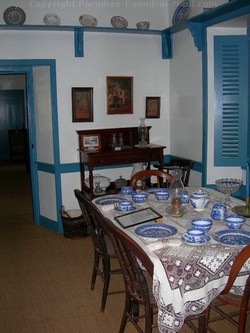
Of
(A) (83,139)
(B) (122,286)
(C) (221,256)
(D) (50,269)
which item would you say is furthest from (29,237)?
(C) (221,256)

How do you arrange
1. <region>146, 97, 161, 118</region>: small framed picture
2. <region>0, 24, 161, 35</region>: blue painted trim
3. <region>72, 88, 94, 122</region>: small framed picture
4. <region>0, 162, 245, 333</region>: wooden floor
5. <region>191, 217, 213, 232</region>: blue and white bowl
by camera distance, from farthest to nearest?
<region>146, 97, 161, 118</region>: small framed picture, <region>72, 88, 94, 122</region>: small framed picture, <region>0, 24, 161, 35</region>: blue painted trim, <region>0, 162, 245, 333</region>: wooden floor, <region>191, 217, 213, 232</region>: blue and white bowl

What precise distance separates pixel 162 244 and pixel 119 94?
10.1ft

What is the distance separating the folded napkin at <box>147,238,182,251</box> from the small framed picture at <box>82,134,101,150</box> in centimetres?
270

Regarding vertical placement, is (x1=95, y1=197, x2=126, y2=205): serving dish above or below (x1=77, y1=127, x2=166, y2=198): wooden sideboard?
below

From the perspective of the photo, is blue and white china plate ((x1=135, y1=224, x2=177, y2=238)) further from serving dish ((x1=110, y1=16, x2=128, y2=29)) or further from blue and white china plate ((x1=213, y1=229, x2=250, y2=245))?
serving dish ((x1=110, y1=16, x2=128, y2=29))

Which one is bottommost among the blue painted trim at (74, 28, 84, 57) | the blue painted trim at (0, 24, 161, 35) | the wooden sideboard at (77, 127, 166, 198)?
the wooden sideboard at (77, 127, 166, 198)

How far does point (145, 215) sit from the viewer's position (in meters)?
2.65

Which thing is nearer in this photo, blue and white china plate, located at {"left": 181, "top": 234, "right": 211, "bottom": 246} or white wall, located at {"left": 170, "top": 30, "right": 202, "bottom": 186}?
blue and white china plate, located at {"left": 181, "top": 234, "right": 211, "bottom": 246}

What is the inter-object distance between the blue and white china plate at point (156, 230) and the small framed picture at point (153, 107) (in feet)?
9.20

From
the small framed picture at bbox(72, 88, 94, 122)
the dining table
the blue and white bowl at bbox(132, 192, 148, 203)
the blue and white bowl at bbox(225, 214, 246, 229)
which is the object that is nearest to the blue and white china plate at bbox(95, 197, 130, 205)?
the blue and white bowl at bbox(132, 192, 148, 203)

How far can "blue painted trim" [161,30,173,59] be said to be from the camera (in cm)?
487

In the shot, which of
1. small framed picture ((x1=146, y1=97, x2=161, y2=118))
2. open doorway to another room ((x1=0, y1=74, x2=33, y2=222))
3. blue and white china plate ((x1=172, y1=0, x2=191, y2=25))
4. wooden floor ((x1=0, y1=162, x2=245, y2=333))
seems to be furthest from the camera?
open doorway to another room ((x1=0, y1=74, x2=33, y2=222))

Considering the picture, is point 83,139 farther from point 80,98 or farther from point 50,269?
point 50,269

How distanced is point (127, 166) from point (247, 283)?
10.4ft
